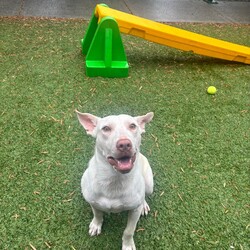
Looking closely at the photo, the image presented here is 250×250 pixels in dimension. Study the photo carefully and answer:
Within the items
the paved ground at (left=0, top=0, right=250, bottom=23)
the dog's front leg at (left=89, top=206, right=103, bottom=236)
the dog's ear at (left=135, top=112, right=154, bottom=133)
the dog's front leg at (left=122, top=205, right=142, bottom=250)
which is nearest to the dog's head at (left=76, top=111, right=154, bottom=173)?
the dog's ear at (left=135, top=112, right=154, bottom=133)

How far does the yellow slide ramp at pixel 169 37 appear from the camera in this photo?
502 cm

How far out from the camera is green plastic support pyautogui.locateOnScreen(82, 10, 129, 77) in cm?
478

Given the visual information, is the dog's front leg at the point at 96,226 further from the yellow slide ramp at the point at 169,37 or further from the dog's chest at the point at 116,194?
the yellow slide ramp at the point at 169,37

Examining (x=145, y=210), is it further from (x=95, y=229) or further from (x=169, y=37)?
(x=169, y=37)

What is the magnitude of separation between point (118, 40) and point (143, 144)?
2.06 metres

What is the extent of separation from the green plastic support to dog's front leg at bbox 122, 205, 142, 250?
3133 millimetres

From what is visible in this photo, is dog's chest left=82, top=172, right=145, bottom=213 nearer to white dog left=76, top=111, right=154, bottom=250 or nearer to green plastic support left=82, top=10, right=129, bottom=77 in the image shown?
white dog left=76, top=111, right=154, bottom=250

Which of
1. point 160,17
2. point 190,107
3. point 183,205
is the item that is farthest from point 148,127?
point 160,17

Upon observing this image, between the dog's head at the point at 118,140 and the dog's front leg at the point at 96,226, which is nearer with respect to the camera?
the dog's head at the point at 118,140

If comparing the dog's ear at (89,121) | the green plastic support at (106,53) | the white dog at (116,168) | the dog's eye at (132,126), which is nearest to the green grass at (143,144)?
the green plastic support at (106,53)

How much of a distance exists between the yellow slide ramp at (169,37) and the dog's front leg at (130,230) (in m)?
3.48

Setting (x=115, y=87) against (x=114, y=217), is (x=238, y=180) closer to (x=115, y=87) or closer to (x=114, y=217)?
(x=114, y=217)

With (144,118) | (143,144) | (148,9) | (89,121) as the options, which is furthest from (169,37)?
(148,9)

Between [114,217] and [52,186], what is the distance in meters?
0.76
